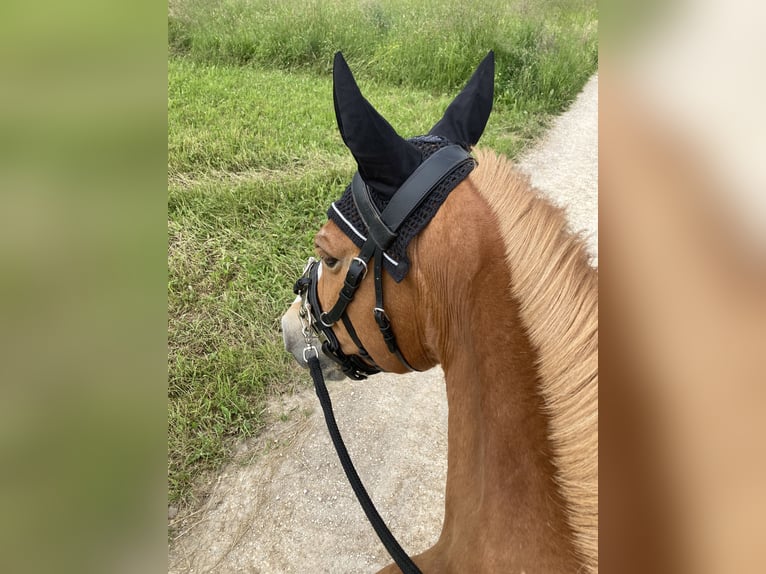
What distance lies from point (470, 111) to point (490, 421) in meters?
1.10

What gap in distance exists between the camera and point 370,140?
140 cm

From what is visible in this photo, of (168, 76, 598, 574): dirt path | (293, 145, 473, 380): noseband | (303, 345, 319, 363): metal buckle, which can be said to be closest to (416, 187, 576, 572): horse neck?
(293, 145, 473, 380): noseband

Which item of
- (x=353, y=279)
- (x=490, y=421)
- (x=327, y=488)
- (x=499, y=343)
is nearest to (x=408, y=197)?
(x=353, y=279)

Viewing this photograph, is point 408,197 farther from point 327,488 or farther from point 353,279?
point 327,488

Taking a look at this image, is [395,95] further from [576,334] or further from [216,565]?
[576,334]

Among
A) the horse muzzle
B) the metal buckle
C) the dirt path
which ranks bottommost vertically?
the dirt path

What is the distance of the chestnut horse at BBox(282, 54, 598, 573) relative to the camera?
1.11 m

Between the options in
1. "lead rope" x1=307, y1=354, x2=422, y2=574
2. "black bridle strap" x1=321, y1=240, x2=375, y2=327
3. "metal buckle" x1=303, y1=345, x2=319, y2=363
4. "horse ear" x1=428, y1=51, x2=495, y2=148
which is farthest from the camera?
"metal buckle" x1=303, y1=345, x2=319, y2=363

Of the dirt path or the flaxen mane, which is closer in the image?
the flaxen mane

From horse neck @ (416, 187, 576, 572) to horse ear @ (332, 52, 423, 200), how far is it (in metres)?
0.18

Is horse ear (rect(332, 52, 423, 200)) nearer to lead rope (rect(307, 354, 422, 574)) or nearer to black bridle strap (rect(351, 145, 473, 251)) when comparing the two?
black bridle strap (rect(351, 145, 473, 251))
